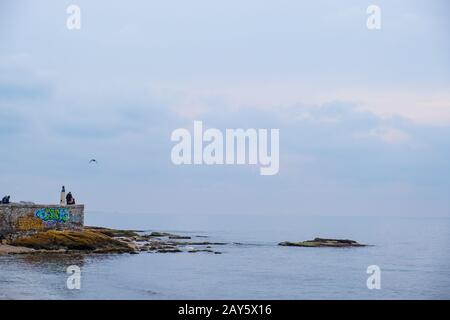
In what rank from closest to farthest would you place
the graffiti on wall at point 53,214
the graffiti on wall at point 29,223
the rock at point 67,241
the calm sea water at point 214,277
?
the calm sea water at point 214,277 → the rock at point 67,241 → the graffiti on wall at point 29,223 → the graffiti on wall at point 53,214

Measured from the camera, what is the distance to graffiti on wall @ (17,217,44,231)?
2130 inches

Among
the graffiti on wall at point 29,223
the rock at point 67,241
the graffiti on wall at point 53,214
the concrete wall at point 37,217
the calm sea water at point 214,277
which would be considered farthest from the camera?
the graffiti on wall at point 53,214

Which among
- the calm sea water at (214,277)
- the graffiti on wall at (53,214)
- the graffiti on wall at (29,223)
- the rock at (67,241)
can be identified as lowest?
the calm sea water at (214,277)

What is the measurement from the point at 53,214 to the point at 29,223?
2.25 metres

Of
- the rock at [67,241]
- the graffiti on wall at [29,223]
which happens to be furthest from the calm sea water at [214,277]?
the graffiti on wall at [29,223]

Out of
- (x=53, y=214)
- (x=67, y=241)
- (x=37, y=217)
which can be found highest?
(x=53, y=214)

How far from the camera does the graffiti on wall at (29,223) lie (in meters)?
54.1

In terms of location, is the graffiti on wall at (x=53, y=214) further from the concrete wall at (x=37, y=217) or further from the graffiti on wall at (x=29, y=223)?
→ the graffiti on wall at (x=29, y=223)

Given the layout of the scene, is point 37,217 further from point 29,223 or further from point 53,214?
point 53,214

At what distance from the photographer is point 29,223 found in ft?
179

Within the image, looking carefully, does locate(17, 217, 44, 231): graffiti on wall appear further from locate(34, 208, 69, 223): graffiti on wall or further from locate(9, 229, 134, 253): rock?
locate(9, 229, 134, 253): rock

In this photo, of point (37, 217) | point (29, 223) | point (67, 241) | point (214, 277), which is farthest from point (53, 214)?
point (214, 277)

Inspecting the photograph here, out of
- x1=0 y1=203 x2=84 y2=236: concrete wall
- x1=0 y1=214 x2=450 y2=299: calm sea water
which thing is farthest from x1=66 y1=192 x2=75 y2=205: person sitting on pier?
x1=0 y1=214 x2=450 y2=299: calm sea water
